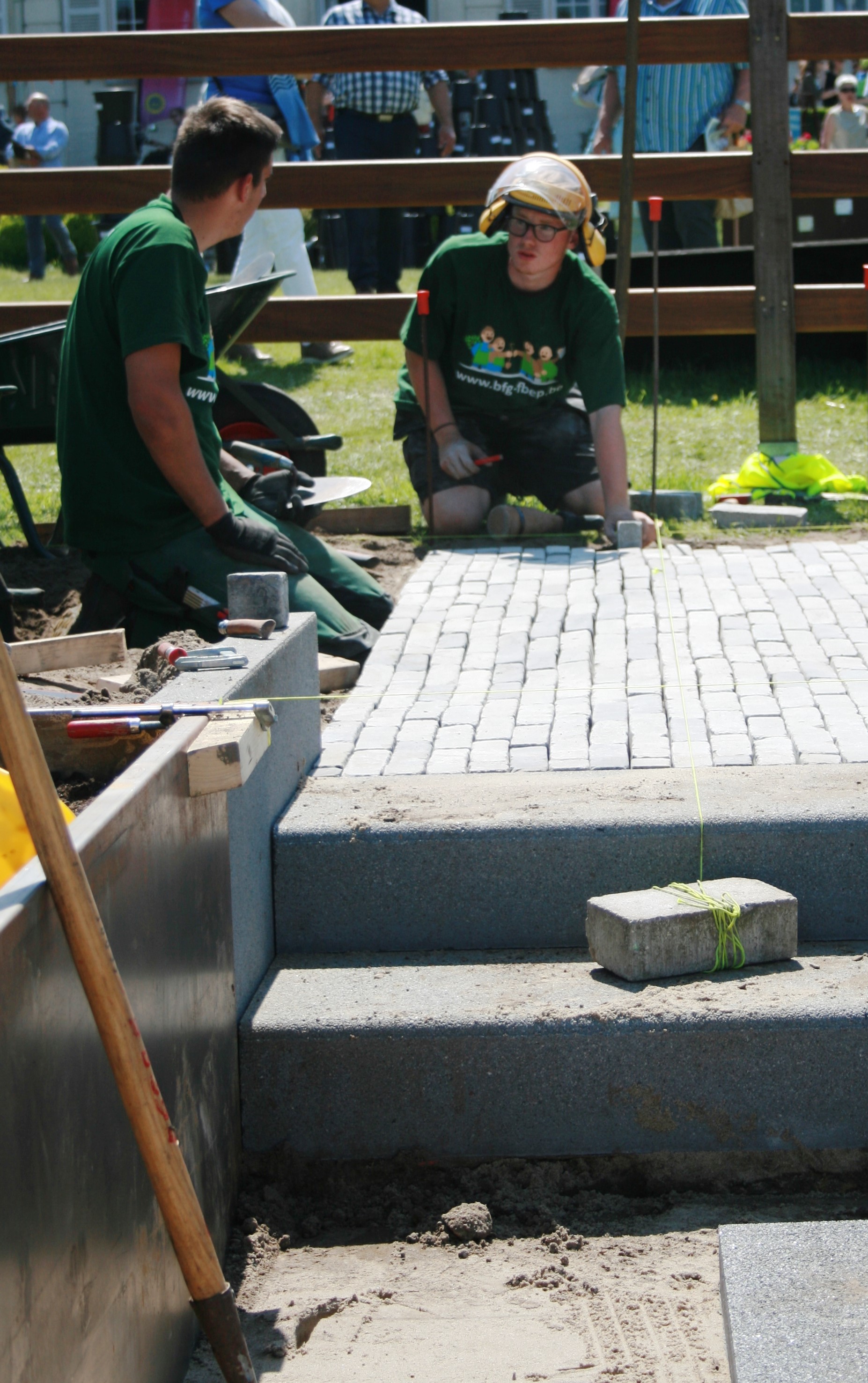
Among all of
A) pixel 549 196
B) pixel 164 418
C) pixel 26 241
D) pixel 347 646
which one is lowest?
pixel 347 646

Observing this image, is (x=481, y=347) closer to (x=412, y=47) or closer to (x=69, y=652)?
(x=412, y=47)

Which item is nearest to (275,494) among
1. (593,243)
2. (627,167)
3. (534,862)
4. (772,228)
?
(593,243)

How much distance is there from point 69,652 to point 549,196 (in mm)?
2992

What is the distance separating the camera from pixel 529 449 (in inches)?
255

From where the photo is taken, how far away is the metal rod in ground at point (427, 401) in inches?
235

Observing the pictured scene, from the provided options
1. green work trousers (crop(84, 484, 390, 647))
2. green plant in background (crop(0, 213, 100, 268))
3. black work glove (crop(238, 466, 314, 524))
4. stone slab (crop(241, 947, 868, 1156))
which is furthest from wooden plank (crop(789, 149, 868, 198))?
green plant in background (crop(0, 213, 100, 268))

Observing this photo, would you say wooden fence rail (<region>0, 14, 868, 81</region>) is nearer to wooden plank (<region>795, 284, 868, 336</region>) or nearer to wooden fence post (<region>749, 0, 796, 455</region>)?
wooden fence post (<region>749, 0, 796, 455</region>)

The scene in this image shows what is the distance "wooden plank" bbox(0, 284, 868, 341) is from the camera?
713 cm

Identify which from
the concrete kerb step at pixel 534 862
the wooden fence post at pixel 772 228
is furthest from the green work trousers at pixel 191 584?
the wooden fence post at pixel 772 228

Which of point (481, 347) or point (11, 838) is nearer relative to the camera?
point (11, 838)

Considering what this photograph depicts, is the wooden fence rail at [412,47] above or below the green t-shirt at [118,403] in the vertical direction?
above

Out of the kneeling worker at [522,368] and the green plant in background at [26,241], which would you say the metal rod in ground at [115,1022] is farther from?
the green plant in background at [26,241]

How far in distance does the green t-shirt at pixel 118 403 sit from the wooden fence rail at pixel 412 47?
2691 millimetres

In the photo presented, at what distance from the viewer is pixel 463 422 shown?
6438 mm
